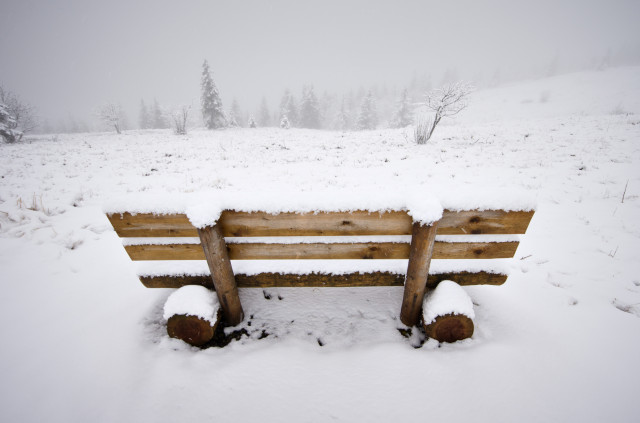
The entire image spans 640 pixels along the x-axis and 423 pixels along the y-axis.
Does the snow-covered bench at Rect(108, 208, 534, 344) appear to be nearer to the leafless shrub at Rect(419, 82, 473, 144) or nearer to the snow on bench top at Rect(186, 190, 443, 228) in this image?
the snow on bench top at Rect(186, 190, 443, 228)

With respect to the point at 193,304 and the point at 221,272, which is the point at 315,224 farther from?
the point at 193,304

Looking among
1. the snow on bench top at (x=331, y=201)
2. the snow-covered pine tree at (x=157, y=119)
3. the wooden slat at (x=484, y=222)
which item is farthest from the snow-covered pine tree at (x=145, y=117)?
the wooden slat at (x=484, y=222)

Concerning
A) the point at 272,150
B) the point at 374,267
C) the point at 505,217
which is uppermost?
the point at 505,217

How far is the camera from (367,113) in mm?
43625

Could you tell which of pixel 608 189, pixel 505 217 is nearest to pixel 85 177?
pixel 505 217

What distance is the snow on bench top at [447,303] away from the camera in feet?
8.02

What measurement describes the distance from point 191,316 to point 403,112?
1757 inches

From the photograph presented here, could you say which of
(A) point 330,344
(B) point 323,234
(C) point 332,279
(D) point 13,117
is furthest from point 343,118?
(A) point 330,344

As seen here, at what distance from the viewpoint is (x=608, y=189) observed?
595cm

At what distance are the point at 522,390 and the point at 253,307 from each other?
2658mm

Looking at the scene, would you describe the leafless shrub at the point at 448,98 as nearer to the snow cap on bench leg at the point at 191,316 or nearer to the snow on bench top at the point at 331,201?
the snow on bench top at the point at 331,201

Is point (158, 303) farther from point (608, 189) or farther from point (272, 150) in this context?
point (272, 150)

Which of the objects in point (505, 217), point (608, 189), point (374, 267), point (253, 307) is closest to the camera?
point (505, 217)

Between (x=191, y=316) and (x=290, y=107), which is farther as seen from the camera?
(x=290, y=107)
